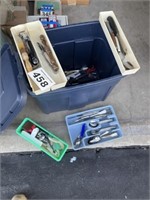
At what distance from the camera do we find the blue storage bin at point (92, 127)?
1300mm

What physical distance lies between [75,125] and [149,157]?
413 mm

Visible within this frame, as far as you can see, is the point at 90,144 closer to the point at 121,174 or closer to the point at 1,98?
the point at 121,174

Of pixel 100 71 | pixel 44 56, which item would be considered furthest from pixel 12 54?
pixel 100 71

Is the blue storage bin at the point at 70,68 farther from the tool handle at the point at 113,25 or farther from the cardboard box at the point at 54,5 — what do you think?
the cardboard box at the point at 54,5

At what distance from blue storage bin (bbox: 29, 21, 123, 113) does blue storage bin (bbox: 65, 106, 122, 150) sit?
6 centimetres

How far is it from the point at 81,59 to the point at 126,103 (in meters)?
0.34

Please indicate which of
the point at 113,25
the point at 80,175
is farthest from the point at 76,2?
the point at 80,175

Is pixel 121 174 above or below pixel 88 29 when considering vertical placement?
below

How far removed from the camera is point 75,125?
4.36 ft

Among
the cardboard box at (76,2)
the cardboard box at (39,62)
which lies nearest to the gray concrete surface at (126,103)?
the cardboard box at (76,2)

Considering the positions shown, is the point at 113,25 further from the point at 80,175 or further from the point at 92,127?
the point at 80,175

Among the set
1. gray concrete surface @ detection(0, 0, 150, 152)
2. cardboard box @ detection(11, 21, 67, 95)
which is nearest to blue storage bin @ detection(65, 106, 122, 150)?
gray concrete surface @ detection(0, 0, 150, 152)

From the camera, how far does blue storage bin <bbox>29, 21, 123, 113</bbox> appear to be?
45.2 inches

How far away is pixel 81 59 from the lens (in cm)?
142
